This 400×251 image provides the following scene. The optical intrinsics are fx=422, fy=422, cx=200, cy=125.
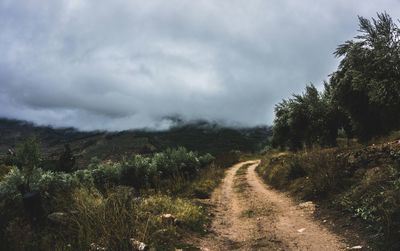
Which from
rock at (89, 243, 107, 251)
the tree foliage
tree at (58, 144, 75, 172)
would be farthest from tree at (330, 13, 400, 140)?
tree at (58, 144, 75, 172)

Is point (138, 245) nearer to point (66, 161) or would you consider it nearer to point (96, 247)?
point (96, 247)

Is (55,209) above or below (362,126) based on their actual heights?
below

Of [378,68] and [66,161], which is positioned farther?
[66,161]

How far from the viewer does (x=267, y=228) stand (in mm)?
11969

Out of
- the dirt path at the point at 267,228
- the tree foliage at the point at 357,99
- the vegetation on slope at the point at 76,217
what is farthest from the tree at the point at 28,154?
the tree foliage at the point at 357,99

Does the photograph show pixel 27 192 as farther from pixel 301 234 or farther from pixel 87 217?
pixel 301 234

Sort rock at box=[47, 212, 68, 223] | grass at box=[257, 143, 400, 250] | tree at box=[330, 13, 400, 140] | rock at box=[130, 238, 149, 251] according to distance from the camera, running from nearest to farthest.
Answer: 1. rock at box=[130, 238, 149, 251]
2. grass at box=[257, 143, 400, 250]
3. rock at box=[47, 212, 68, 223]
4. tree at box=[330, 13, 400, 140]

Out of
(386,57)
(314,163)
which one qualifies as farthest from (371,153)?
(386,57)

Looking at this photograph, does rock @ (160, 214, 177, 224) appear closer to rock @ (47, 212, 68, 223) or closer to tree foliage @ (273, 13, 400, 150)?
rock @ (47, 212, 68, 223)

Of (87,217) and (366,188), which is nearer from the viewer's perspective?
(87,217)

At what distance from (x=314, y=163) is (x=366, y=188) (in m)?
4.56

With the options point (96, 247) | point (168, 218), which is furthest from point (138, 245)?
point (168, 218)

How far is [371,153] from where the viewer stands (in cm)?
1598

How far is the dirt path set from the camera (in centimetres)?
1005
